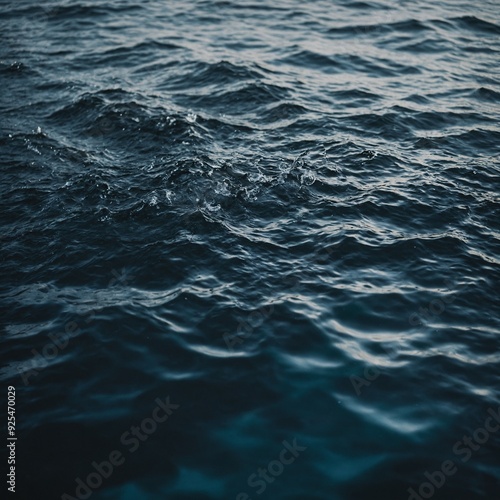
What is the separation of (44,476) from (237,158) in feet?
21.6

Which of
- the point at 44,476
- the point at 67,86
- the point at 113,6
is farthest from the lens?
the point at 113,6

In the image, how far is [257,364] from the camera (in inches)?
260

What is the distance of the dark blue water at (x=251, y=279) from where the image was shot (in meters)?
5.65

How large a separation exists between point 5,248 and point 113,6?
1403cm

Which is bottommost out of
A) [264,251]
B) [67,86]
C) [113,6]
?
[264,251]

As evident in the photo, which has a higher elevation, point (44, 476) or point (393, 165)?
point (393, 165)

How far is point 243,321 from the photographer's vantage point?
7148 mm

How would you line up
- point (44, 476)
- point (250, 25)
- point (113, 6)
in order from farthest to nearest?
point (113, 6) → point (250, 25) → point (44, 476)

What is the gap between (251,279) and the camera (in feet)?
25.6

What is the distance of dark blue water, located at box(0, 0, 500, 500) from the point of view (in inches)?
223

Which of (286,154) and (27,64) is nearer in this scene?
(286,154)

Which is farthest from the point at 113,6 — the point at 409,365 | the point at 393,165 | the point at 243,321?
the point at 409,365

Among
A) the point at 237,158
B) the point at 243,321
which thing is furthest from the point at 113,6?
the point at 243,321

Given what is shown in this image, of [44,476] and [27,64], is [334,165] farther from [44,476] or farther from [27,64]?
[27,64]
